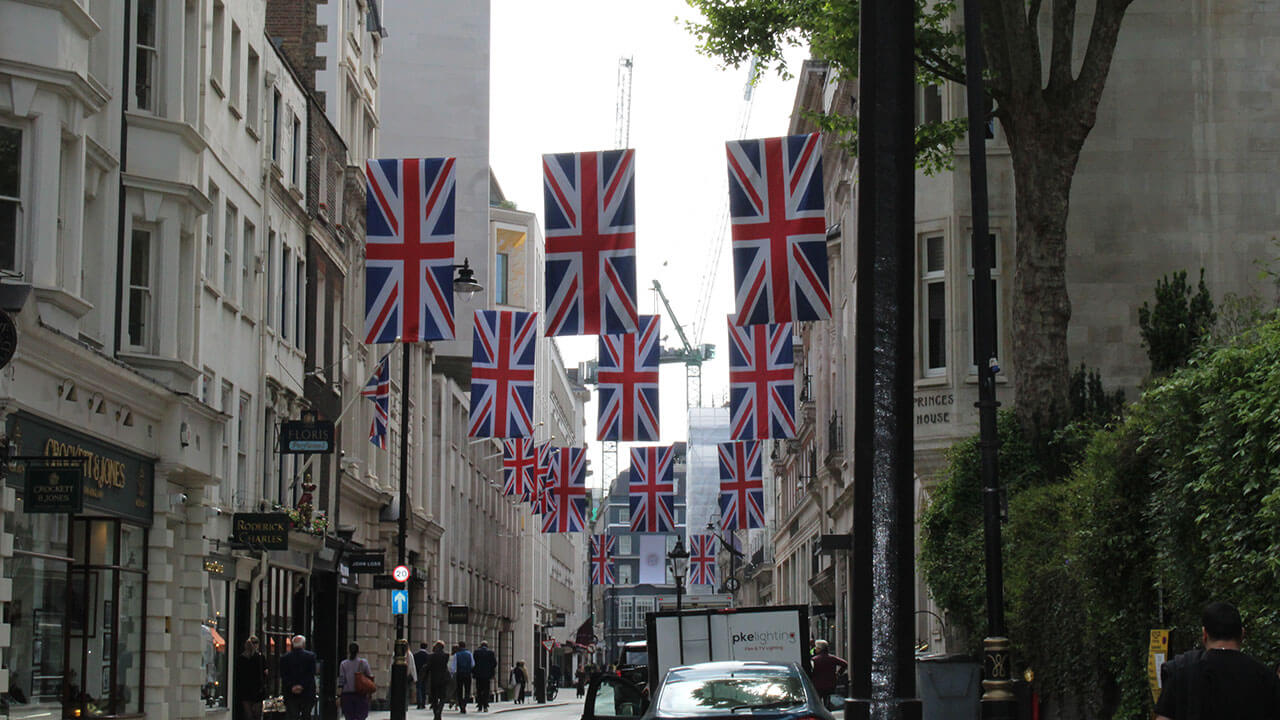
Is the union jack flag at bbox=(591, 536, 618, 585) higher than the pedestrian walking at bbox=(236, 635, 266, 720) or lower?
higher

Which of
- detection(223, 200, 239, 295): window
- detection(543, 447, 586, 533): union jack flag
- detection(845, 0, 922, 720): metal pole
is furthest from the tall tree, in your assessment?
detection(543, 447, 586, 533): union jack flag

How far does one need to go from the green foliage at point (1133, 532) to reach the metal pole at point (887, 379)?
5.37 metres

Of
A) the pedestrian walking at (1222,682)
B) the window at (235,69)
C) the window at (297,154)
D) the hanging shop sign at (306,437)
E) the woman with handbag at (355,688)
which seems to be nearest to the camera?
the pedestrian walking at (1222,682)

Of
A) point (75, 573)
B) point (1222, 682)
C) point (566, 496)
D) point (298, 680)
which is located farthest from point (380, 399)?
point (1222, 682)

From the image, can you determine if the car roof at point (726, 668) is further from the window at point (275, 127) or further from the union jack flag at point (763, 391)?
the union jack flag at point (763, 391)

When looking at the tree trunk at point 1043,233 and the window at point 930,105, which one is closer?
the tree trunk at point 1043,233

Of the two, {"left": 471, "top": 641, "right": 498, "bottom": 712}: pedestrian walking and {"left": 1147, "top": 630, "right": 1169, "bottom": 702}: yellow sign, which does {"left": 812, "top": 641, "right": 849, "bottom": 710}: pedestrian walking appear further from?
{"left": 471, "top": 641, "right": 498, "bottom": 712}: pedestrian walking

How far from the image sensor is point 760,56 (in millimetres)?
25188

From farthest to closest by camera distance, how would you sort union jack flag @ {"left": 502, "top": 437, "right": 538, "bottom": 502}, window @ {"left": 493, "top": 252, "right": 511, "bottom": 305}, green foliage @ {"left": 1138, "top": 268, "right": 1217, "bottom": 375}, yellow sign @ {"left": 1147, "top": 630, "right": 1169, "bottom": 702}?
window @ {"left": 493, "top": 252, "right": 511, "bottom": 305} < union jack flag @ {"left": 502, "top": 437, "right": 538, "bottom": 502} < green foliage @ {"left": 1138, "top": 268, "right": 1217, "bottom": 375} < yellow sign @ {"left": 1147, "top": 630, "right": 1169, "bottom": 702}

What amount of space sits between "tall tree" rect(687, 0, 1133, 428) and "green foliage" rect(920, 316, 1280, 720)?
1.37 metres

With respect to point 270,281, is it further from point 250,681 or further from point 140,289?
point 250,681

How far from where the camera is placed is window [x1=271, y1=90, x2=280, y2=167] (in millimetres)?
33094

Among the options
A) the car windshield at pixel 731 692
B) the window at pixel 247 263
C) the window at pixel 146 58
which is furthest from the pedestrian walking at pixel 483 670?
the car windshield at pixel 731 692

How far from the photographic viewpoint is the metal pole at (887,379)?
8422mm
